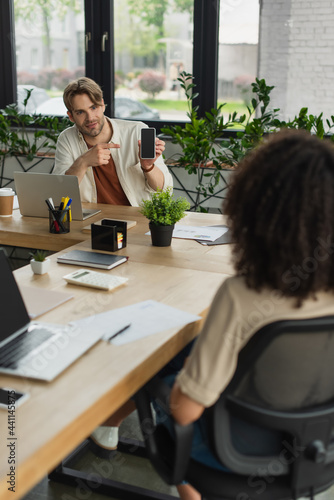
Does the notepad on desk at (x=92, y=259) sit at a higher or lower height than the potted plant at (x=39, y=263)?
lower

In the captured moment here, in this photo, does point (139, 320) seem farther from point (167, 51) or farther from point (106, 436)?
point (167, 51)

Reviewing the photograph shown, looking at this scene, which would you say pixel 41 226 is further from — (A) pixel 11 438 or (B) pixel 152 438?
(A) pixel 11 438

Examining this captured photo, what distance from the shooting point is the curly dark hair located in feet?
3.38

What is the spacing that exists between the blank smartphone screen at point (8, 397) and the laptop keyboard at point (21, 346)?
0.32 feet

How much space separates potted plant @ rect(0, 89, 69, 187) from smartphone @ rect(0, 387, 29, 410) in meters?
3.47

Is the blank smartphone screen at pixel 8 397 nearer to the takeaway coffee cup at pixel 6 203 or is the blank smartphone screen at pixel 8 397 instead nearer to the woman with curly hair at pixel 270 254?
the woman with curly hair at pixel 270 254

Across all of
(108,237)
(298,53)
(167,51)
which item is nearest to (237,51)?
(298,53)

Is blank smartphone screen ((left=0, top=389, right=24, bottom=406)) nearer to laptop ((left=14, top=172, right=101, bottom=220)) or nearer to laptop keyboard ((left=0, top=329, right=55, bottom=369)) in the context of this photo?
laptop keyboard ((left=0, top=329, right=55, bottom=369))

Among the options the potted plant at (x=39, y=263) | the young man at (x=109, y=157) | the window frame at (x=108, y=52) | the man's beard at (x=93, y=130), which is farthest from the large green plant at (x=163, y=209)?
the window frame at (x=108, y=52)

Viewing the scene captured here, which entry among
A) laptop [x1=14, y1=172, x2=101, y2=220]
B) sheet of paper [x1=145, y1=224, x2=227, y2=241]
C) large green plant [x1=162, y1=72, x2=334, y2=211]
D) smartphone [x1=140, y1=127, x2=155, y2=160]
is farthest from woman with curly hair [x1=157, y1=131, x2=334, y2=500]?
large green plant [x1=162, y1=72, x2=334, y2=211]

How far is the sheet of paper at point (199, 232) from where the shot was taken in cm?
238

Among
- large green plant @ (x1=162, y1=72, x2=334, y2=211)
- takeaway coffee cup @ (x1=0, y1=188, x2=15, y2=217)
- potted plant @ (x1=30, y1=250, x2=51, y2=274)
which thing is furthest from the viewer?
large green plant @ (x1=162, y1=72, x2=334, y2=211)

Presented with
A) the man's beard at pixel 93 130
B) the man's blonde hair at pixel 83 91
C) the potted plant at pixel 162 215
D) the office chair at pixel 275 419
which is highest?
the man's blonde hair at pixel 83 91

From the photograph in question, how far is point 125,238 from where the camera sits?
7.30ft
